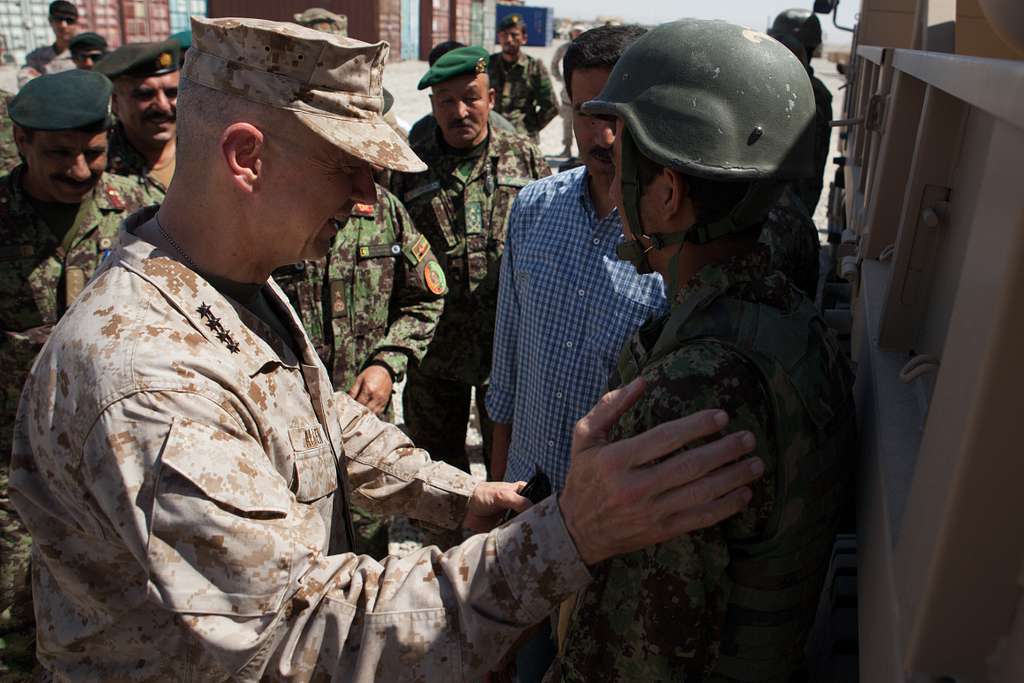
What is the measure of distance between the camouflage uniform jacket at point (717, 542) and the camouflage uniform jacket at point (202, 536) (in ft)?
0.55

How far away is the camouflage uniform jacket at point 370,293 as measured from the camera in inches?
141

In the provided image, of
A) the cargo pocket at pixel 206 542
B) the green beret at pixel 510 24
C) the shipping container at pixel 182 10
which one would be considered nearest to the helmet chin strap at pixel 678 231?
the cargo pocket at pixel 206 542

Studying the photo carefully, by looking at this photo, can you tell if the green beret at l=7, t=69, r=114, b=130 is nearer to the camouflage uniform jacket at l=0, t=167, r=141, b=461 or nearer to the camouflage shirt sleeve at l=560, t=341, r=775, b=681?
the camouflage uniform jacket at l=0, t=167, r=141, b=461

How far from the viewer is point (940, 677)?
104cm

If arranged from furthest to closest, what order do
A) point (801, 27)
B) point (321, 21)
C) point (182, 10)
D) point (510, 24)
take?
point (182, 10) → point (510, 24) → point (801, 27) → point (321, 21)

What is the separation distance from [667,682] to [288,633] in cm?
67

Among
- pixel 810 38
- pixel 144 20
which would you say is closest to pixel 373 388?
pixel 810 38

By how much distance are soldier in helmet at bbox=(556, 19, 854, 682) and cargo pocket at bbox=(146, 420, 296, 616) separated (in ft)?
1.99

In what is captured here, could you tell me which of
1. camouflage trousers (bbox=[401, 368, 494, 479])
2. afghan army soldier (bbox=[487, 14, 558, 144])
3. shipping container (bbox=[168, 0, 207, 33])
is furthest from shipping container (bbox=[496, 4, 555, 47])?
camouflage trousers (bbox=[401, 368, 494, 479])

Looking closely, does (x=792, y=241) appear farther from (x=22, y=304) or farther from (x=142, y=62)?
(x=142, y=62)

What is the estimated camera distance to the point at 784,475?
59.5 inches

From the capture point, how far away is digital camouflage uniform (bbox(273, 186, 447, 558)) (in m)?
3.58

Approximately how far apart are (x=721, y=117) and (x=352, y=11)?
29.6 meters

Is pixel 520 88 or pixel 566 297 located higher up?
pixel 566 297
